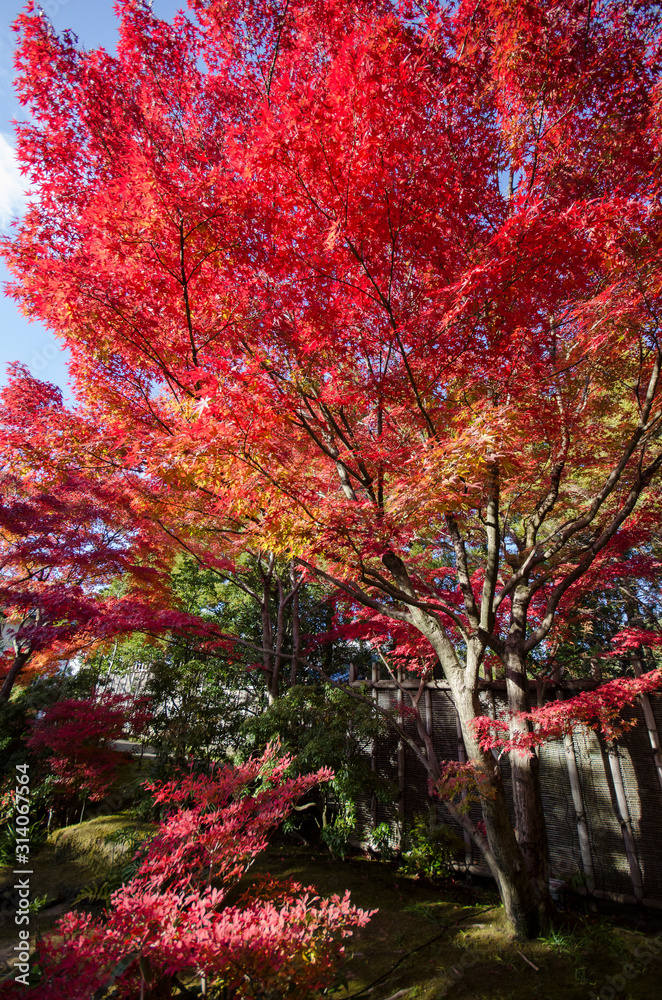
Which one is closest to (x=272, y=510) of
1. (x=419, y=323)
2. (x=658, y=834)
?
(x=419, y=323)

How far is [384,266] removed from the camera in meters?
4.07

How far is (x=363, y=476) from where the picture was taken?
4.32m

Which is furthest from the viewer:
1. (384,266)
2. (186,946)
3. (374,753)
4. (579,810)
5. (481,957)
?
(374,753)

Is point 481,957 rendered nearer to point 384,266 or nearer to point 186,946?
point 186,946

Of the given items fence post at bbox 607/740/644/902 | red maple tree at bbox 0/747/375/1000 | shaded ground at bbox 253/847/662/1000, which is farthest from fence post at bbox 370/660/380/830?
red maple tree at bbox 0/747/375/1000

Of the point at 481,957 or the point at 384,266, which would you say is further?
the point at 384,266

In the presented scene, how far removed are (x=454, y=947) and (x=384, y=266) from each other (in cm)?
586

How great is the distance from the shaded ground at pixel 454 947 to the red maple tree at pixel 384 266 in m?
0.37

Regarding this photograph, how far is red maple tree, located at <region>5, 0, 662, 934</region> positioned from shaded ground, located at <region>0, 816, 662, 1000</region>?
37 centimetres

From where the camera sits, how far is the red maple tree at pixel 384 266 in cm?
359

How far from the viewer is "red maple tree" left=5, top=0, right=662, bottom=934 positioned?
3.59 metres

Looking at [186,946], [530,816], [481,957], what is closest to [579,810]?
[530,816]

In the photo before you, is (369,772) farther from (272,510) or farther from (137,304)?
(137,304)

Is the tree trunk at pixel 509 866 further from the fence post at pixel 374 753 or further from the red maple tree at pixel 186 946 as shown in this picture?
the fence post at pixel 374 753
